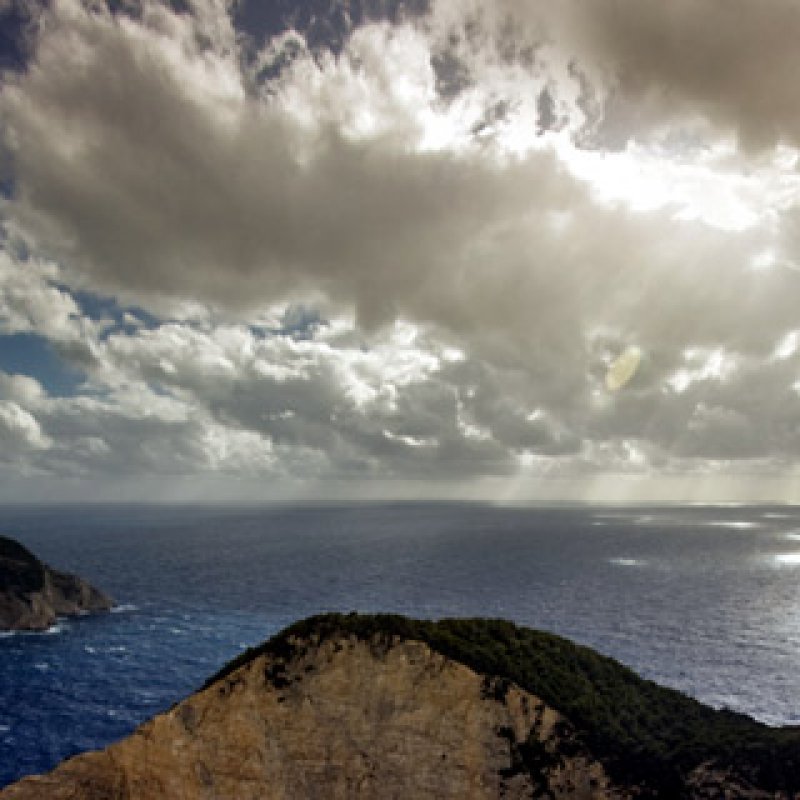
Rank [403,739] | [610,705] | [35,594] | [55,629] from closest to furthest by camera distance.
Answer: [403,739], [610,705], [55,629], [35,594]

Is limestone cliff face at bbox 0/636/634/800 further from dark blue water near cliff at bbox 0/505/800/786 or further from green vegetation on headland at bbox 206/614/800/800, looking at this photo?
dark blue water near cliff at bbox 0/505/800/786

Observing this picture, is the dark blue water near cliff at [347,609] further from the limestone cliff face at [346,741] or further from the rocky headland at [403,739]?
the rocky headland at [403,739]

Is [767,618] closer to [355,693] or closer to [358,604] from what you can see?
[358,604]

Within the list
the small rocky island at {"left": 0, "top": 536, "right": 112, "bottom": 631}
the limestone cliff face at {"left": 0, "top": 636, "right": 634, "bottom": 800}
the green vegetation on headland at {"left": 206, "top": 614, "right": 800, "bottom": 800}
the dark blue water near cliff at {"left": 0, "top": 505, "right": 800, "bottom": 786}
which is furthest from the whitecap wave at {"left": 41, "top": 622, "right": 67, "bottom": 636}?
the green vegetation on headland at {"left": 206, "top": 614, "right": 800, "bottom": 800}

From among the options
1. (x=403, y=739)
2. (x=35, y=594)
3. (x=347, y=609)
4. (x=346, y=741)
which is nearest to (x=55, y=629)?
(x=35, y=594)

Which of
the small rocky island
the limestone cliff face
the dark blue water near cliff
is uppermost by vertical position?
the limestone cliff face

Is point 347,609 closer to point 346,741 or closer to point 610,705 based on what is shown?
point 346,741
